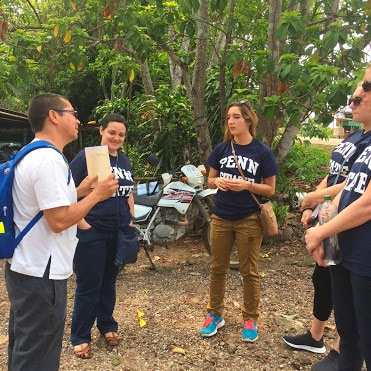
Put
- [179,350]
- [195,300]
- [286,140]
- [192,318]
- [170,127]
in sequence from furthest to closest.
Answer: [170,127]
[286,140]
[195,300]
[192,318]
[179,350]

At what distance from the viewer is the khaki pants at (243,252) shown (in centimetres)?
317

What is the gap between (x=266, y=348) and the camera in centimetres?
315

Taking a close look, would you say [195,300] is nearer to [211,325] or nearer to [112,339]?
[211,325]

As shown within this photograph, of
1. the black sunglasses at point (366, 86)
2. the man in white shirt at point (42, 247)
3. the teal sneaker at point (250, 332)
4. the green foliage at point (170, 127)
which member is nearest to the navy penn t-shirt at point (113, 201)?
the man in white shirt at point (42, 247)

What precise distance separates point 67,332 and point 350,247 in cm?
255

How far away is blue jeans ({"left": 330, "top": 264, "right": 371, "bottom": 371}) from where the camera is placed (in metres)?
1.92

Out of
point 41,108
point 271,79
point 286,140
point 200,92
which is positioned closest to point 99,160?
point 41,108

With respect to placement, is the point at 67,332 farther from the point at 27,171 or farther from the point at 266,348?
the point at 27,171

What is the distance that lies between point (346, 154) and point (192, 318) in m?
2.10

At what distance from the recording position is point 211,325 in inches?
131

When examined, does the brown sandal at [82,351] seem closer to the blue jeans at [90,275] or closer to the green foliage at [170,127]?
the blue jeans at [90,275]

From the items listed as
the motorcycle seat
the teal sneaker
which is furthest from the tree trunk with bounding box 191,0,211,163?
the teal sneaker

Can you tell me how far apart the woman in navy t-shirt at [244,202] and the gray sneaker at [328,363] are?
0.57 m

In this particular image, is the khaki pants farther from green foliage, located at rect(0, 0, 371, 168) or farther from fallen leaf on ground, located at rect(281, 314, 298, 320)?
green foliage, located at rect(0, 0, 371, 168)
